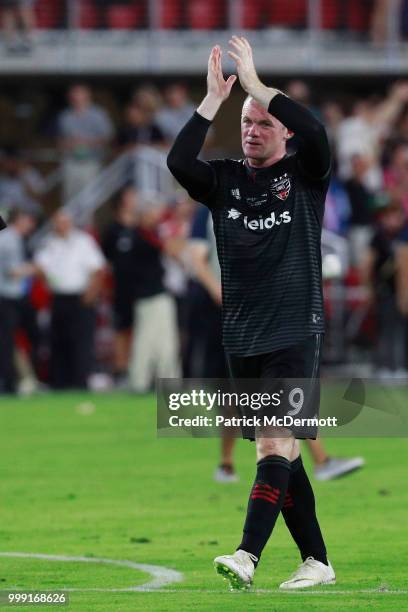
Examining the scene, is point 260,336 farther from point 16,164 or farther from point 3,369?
point 16,164

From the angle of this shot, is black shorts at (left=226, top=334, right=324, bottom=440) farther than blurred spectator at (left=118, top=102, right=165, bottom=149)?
No

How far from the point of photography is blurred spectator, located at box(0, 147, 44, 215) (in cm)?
2480

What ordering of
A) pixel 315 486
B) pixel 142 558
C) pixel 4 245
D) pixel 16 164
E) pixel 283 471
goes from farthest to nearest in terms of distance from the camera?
1. pixel 16 164
2. pixel 4 245
3. pixel 315 486
4. pixel 142 558
5. pixel 283 471

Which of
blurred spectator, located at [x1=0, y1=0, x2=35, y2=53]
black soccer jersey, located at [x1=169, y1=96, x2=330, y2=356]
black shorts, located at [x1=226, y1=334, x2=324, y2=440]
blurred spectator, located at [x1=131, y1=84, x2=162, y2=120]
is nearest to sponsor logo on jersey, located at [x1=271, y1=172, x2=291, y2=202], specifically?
black soccer jersey, located at [x1=169, y1=96, x2=330, y2=356]

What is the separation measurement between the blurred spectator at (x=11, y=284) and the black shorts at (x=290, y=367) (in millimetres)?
14142

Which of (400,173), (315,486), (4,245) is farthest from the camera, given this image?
(400,173)

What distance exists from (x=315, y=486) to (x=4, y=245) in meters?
10.2

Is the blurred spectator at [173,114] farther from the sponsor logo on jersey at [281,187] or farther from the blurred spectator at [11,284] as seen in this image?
the sponsor logo on jersey at [281,187]

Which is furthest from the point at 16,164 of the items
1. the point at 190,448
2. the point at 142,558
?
the point at 142,558

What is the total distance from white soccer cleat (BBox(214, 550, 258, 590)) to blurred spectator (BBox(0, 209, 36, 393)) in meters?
14.7

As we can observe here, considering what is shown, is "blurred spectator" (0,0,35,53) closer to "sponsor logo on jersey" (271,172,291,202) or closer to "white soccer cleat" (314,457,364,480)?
"white soccer cleat" (314,457,364,480)

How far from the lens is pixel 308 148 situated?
7.29m

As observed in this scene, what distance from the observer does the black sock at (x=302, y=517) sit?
751 cm

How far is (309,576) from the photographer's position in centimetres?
747
